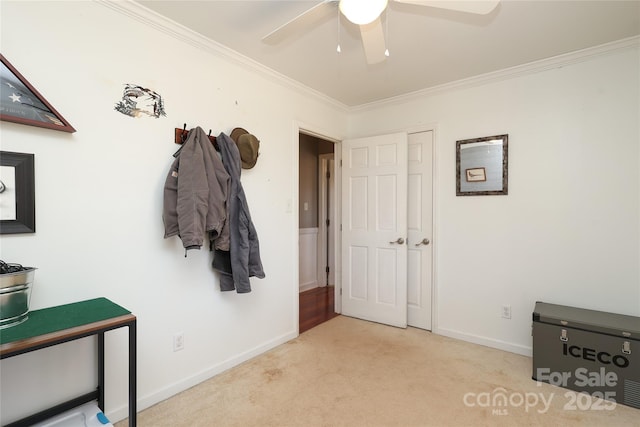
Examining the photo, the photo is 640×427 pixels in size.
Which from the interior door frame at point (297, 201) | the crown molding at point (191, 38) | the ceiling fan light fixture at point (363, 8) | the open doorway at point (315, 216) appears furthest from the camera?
the open doorway at point (315, 216)

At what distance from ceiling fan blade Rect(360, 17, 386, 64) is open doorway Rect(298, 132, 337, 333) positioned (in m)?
2.69

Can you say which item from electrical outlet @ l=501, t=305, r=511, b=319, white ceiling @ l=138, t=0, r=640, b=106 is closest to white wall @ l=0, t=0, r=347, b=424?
white ceiling @ l=138, t=0, r=640, b=106

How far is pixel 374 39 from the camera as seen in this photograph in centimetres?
163

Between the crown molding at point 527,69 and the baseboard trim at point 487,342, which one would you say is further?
the baseboard trim at point 487,342

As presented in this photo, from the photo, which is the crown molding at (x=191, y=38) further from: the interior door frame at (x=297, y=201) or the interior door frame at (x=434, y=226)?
the interior door frame at (x=434, y=226)

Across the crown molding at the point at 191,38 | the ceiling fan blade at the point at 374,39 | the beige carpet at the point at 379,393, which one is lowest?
the beige carpet at the point at 379,393

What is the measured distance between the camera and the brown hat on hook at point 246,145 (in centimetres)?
230

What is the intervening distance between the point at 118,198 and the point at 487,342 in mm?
3088

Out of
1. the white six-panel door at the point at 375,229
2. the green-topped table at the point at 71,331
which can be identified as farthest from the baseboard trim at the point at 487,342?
the green-topped table at the point at 71,331

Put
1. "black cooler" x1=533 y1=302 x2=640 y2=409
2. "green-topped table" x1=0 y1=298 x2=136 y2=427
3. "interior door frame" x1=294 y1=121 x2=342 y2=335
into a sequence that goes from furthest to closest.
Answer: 1. "interior door frame" x1=294 y1=121 x2=342 y2=335
2. "black cooler" x1=533 y1=302 x2=640 y2=409
3. "green-topped table" x1=0 y1=298 x2=136 y2=427

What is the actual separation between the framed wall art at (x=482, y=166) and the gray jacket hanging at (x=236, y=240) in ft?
6.50

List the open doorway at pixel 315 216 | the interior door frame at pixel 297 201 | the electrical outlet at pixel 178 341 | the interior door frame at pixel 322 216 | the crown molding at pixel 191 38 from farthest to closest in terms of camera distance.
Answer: the interior door frame at pixel 322 216, the open doorway at pixel 315 216, the interior door frame at pixel 297 201, the electrical outlet at pixel 178 341, the crown molding at pixel 191 38

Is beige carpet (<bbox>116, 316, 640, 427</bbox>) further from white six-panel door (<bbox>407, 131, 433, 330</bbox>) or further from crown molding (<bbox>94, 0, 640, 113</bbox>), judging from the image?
crown molding (<bbox>94, 0, 640, 113</bbox>)

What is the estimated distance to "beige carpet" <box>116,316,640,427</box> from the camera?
70.2 inches
